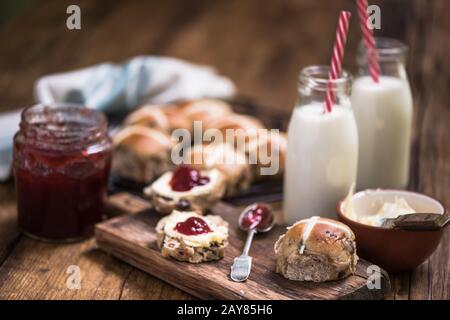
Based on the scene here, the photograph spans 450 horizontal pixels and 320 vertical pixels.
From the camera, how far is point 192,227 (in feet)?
5.90

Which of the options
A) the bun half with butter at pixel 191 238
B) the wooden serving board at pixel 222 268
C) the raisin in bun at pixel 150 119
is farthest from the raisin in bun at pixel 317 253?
the raisin in bun at pixel 150 119

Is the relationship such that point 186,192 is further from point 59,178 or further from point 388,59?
point 388,59

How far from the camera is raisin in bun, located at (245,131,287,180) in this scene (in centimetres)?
235

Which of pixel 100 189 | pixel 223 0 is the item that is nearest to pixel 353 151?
pixel 100 189

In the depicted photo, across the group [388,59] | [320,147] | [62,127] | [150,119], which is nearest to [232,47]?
[150,119]

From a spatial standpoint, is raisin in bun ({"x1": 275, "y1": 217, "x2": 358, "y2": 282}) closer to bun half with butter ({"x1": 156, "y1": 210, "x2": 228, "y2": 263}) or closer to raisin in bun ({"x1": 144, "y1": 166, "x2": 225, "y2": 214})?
bun half with butter ({"x1": 156, "y1": 210, "x2": 228, "y2": 263})

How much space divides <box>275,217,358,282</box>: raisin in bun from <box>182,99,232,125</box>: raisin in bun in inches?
35.6

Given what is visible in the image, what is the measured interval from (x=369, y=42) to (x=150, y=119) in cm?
77

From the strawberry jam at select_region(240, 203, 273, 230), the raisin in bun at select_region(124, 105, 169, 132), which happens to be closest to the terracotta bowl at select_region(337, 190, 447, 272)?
the strawberry jam at select_region(240, 203, 273, 230)

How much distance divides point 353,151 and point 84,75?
101 centimetres

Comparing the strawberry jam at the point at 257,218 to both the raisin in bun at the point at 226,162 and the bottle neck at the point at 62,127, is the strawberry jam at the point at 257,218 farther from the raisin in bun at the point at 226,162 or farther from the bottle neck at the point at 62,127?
the bottle neck at the point at 62,127

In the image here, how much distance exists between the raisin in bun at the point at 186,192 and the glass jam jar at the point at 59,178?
15 cm

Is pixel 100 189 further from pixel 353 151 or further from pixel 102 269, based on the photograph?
pixel 353 151
